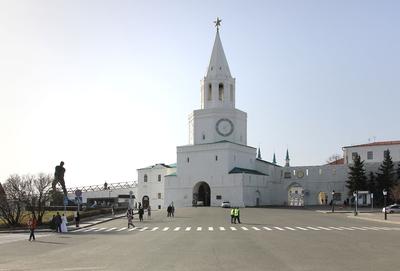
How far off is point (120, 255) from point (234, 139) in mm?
72987

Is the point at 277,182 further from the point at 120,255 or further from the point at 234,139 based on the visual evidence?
the point at 120,255

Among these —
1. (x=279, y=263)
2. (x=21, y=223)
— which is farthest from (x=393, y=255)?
(x=21, y=223)

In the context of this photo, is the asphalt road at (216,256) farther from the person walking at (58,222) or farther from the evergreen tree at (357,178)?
the evergreen tree at (357,178)

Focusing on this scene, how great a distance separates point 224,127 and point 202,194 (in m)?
11.7

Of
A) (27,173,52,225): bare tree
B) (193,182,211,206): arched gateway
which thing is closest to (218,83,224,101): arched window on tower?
(193,182,211,206): arched gateway

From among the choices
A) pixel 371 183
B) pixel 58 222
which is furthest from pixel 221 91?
pixel 58 222

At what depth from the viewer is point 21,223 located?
37.8 meters

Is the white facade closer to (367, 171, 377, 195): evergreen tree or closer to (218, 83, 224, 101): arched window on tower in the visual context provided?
(367, 171, 377, 195): evergreen tree

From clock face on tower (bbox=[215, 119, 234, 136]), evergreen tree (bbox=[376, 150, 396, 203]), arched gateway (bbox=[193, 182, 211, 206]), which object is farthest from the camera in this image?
clock face on tower (bbox=[215, 119, 234, 136])

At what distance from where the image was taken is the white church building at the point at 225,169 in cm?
8350

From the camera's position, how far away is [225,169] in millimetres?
83438

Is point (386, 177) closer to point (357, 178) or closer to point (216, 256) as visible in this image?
point (357, 178)

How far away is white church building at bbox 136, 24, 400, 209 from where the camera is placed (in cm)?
8350

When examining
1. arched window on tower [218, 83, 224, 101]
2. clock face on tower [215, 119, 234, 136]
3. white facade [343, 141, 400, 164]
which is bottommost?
white facade [343, 141, 400, 164]
